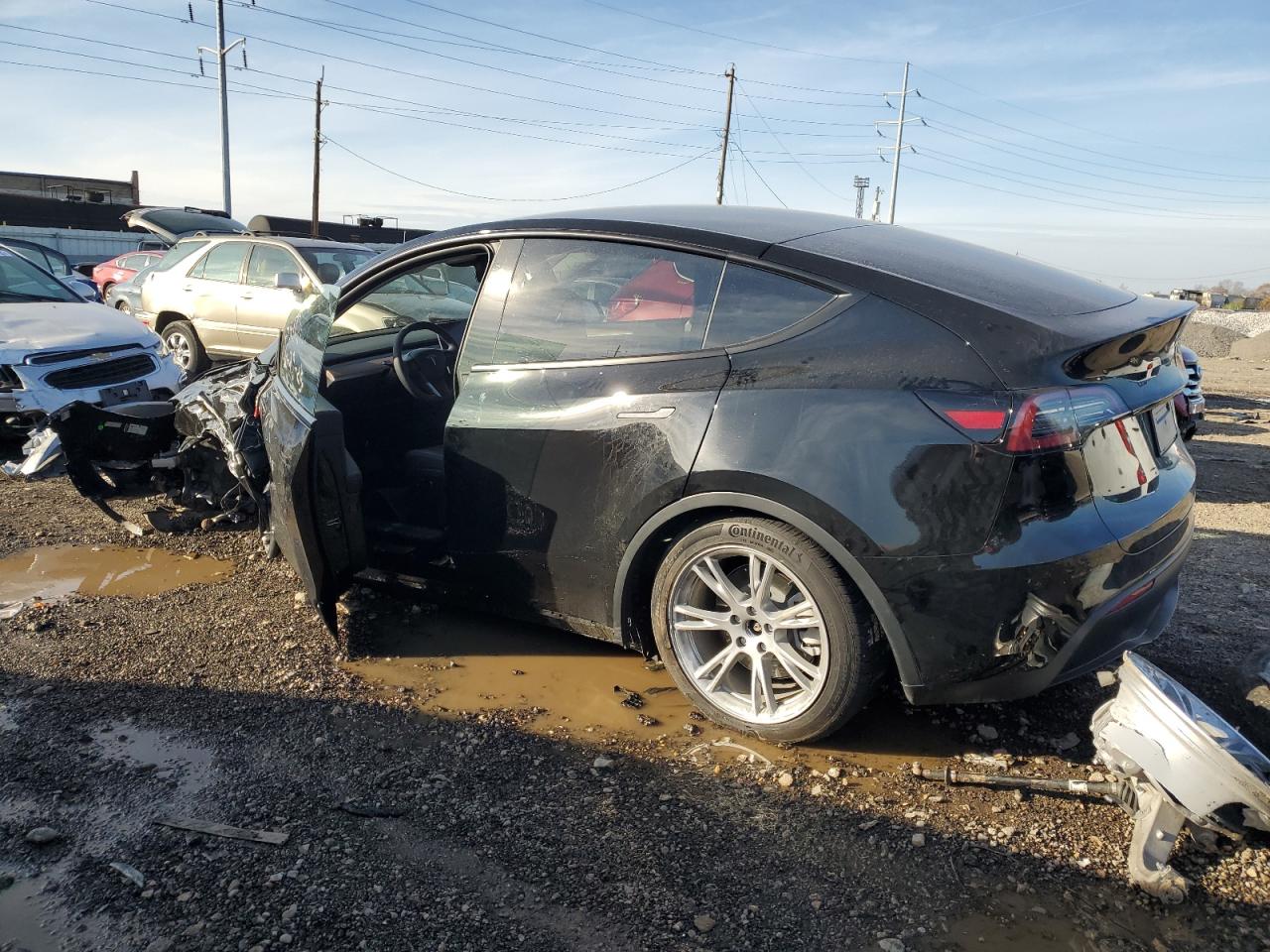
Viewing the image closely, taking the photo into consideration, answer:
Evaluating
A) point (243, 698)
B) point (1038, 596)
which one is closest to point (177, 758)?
point (243, 698)

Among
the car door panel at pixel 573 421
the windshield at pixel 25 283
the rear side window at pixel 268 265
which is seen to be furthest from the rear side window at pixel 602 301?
the rear side window at pixel 268 265

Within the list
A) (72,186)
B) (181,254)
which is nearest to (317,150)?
(72,186)

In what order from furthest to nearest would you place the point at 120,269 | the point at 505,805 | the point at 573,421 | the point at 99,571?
the point at 120,269, the point at 99,571, the point at 573,421, the point at 505,805

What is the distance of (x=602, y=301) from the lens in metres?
3.49

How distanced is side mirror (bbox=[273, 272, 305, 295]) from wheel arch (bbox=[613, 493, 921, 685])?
7909 mm

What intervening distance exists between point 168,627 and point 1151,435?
13.0 feet

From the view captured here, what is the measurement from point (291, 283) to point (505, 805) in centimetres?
856

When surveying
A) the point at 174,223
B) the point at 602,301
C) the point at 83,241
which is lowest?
the point at 602,301

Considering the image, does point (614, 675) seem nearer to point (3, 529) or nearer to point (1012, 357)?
point (1012, 357)

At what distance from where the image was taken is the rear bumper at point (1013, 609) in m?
2.68

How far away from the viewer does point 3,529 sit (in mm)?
5312

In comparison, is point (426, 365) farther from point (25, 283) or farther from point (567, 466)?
point (25, 283)

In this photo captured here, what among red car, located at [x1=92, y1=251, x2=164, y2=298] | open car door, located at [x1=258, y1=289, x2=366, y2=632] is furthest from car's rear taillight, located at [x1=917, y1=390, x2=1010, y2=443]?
red car, located at [x1=92, y1=251, x2=164, y2=298]

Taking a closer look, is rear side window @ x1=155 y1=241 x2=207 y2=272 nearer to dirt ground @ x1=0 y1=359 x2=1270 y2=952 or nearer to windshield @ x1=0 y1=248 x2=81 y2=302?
windshield @ x1=0 y1=248 x2=81 y2=302
